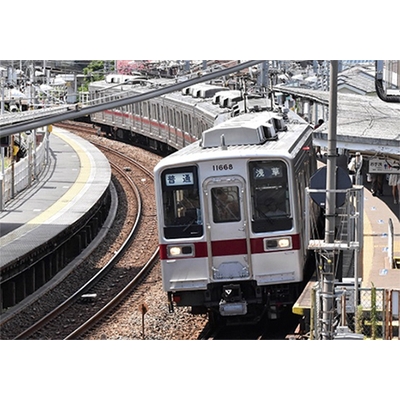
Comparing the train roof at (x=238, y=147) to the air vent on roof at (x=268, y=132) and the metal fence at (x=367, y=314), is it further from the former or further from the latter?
the metal fence at (x=367, y=314)

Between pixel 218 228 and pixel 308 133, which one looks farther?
pixel 308 133

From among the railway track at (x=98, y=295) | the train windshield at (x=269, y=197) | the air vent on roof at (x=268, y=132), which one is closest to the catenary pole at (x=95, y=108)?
the train windshield at (x=269, y=197)

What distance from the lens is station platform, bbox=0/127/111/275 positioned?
1359cm

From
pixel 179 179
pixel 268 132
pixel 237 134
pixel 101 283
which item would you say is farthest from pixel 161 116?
pixel 179 179

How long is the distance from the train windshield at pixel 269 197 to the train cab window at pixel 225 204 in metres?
0.17

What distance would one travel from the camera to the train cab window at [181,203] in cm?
965

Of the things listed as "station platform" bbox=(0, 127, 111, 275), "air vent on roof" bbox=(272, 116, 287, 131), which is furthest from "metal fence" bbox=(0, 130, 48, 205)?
"air vent on roof" bbox=(272, 116, 287, 131)

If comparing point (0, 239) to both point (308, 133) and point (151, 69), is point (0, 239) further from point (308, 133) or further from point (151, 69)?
point (151, 69)

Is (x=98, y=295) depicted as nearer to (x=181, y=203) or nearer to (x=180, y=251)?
(x=180, y=251)

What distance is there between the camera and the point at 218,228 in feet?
31.7

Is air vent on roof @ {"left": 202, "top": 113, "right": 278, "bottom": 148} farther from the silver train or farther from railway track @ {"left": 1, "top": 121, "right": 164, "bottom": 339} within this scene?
railway track @ {"left": 1, "top": 121, "right": 164, "bottom": 339}
